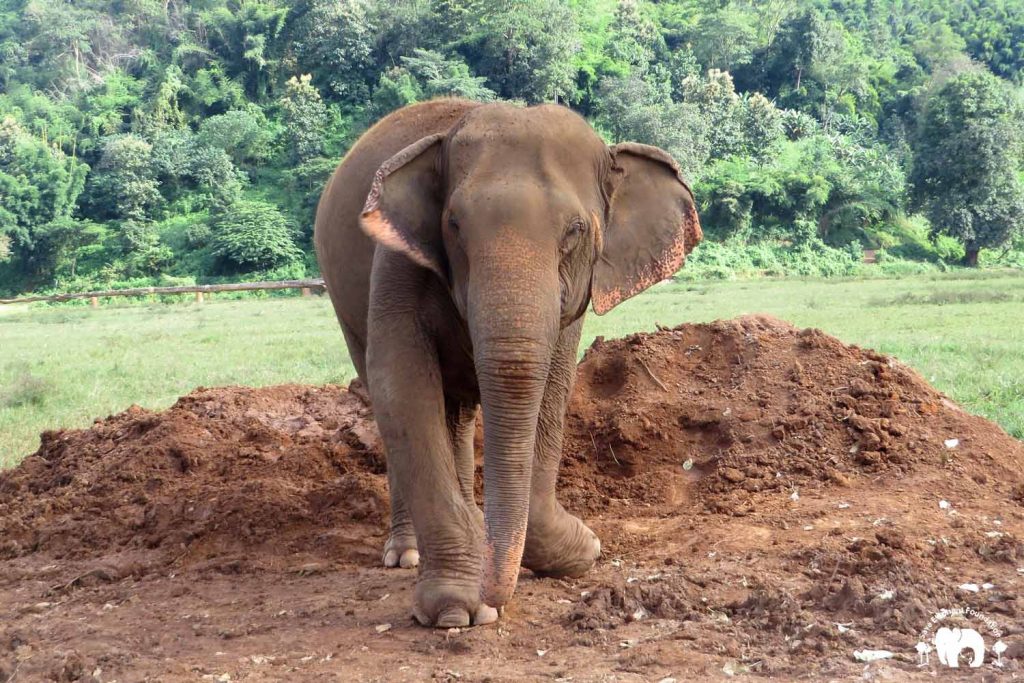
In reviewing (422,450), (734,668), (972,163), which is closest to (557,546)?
(422,450)

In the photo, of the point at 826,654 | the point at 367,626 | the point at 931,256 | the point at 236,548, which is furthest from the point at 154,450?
the point at 931,256

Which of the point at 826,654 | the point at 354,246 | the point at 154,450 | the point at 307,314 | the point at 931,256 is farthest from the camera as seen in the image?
the point at 931,256

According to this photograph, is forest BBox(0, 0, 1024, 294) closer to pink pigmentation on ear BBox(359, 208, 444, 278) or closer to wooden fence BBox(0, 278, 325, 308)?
wooden fence BBox(0, 278, 325, 308)

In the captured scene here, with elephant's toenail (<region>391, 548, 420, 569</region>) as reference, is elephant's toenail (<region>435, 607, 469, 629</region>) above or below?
above

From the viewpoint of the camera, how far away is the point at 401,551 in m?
6.51

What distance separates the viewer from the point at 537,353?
14.6 ft

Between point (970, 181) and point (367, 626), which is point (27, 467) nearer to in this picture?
point (367, 626)

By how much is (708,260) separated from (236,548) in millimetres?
42559

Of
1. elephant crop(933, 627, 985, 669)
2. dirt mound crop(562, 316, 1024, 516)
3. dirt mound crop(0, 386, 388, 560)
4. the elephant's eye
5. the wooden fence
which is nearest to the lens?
elephant crop(933, 627, 985, 669)

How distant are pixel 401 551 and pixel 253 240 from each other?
148ft

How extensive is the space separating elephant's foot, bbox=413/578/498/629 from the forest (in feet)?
127

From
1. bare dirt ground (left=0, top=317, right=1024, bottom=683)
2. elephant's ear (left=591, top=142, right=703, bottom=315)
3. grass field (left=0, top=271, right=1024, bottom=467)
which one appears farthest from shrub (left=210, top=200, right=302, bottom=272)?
elephant's ear (left=591, top=142, right=703, bottom=315)

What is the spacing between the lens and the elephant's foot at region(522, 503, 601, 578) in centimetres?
543

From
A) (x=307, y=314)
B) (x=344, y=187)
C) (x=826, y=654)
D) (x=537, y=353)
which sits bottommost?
(x=307, y=314)
